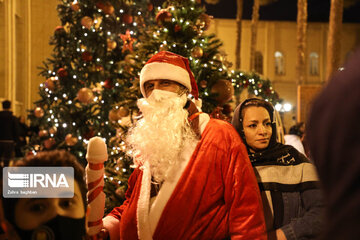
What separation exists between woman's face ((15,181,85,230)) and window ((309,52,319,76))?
39.2 metres

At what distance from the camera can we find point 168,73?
3.00 m

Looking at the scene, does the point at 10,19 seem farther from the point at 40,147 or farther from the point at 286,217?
the point at 286,217

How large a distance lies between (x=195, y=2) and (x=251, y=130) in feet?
12.1

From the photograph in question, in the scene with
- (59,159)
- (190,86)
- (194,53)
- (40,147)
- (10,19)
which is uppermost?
(10,19)

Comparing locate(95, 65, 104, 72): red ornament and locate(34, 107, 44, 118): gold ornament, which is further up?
locate(95, 65, 104, 72): red ornament

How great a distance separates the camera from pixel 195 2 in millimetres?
6012

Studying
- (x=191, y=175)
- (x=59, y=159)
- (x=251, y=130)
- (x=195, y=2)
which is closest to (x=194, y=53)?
(x=195, y=2)

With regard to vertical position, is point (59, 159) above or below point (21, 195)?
above

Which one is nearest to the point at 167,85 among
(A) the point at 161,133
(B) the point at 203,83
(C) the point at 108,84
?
(A) the point at 161,133

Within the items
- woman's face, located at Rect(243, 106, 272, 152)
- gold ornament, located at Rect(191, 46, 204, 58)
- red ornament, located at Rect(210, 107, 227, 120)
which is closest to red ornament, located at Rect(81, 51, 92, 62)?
gold ornament, located at Rect(191, 46, 204, 58)

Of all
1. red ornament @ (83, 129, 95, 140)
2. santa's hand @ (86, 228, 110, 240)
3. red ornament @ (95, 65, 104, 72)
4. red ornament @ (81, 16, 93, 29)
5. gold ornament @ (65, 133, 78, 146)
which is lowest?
santa's hand @ (86, 228, 110, 240)

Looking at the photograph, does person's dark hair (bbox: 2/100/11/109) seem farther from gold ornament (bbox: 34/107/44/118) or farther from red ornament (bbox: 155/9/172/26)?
red ornament (bbox: 155/9/172/26)

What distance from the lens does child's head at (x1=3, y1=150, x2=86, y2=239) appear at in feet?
4.61

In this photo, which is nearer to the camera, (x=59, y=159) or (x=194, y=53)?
(x=59, y=159)
